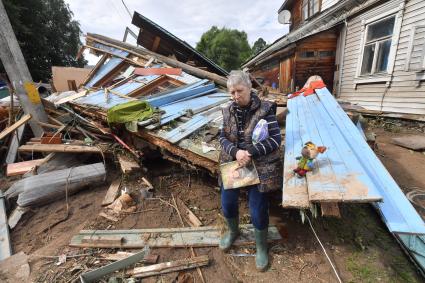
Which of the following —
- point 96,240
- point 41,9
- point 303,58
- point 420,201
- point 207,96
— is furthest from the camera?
point 41,9

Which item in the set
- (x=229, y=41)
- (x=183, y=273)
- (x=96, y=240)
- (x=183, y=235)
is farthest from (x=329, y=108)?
(x=229, y=41)

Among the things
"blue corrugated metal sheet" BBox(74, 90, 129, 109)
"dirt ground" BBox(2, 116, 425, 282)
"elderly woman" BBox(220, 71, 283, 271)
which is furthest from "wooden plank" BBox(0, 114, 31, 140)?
"elderly woman" BBox(220, 71, 283, 271)

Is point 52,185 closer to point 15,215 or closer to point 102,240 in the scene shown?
point 15,215

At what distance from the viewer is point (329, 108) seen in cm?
380

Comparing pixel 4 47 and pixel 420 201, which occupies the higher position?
pixel 4 47

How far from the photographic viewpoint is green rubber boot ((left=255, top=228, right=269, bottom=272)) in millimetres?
2367

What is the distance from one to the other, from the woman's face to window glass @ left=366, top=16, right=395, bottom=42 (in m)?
7.58

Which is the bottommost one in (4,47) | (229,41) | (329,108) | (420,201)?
(420,201)

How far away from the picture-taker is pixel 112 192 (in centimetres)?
378

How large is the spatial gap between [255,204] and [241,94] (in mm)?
1104

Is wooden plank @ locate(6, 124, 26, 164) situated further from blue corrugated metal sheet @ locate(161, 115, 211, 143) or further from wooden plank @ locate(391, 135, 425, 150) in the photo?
wooden plank @ locate(391, 135, 425, 150)

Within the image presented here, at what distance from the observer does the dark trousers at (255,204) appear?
7.38 ft

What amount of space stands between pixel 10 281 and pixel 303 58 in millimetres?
11372

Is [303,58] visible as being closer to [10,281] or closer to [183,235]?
[183,235]
